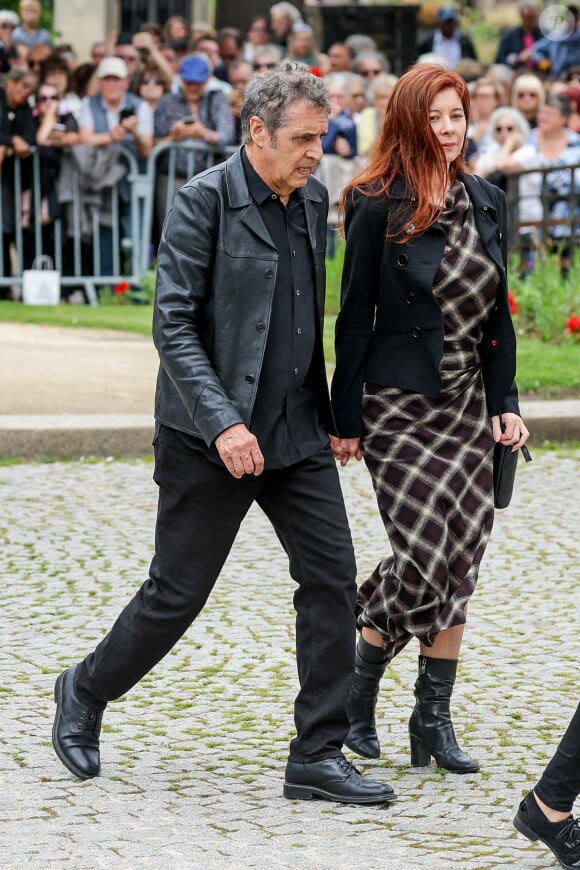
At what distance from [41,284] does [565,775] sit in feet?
38.8

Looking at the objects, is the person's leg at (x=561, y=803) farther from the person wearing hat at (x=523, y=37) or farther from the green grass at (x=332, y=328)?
the person wearing hat at (x=523, y=37)

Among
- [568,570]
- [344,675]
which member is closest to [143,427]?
[568,570]

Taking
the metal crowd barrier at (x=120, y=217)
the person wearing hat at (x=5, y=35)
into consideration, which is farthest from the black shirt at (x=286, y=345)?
the person wearing hat at (x=5, y=35)

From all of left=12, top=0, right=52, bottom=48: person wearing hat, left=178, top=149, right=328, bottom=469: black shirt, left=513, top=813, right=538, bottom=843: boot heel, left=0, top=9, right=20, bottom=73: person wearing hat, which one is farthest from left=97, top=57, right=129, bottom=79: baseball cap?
left=513, top=813, right=538, bottom=843: boot heel

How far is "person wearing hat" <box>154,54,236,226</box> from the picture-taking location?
15.1 m

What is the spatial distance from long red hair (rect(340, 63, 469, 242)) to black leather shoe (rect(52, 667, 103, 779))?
4.76 ft

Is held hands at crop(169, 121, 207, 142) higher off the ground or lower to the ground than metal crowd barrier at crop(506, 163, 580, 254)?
higher

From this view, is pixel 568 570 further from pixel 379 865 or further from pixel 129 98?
pixel 129 98

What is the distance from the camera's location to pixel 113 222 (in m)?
15.1

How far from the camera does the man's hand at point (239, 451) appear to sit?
13.0 feet

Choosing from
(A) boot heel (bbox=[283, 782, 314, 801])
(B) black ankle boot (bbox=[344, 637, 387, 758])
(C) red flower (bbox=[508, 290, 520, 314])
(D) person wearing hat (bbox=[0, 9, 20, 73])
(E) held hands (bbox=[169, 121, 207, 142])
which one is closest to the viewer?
(A) boot heel (bbox=[283, 782, 314, 801])

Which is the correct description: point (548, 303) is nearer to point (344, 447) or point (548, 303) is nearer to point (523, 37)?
point (523, 37)

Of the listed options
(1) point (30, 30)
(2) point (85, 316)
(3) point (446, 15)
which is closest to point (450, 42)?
(3) point (446, 15)

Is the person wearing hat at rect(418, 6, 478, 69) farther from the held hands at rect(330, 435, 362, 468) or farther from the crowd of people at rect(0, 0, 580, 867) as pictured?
the held hands at rect(330, 435, 362, 468)
